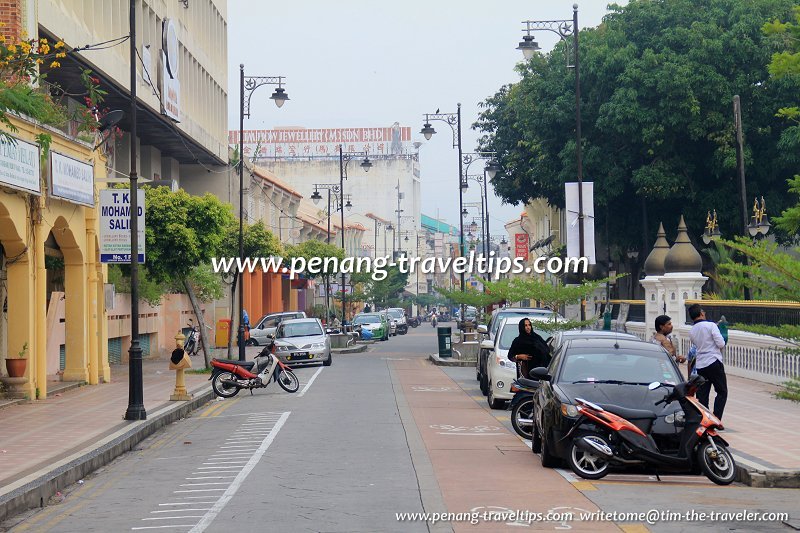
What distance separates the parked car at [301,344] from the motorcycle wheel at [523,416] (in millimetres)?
21391

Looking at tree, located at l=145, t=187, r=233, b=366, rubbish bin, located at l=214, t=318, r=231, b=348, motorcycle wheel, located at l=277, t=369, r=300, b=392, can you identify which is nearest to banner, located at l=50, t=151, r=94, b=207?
tree, located at l=145, t=187, r=233, b=366

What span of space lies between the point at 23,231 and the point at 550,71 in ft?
101

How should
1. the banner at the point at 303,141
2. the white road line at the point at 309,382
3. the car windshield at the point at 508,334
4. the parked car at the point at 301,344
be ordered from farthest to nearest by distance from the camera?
the banner at the point at 303,141
the parked car at the point at 301,344
the white road line at the point at 309,382
the car windshield at the point at 508,334

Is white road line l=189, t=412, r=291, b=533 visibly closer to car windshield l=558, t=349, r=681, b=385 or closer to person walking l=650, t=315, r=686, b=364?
car windshield l=558, t=349, r=681, b=385

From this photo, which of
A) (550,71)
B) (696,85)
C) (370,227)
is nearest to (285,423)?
(696,85)

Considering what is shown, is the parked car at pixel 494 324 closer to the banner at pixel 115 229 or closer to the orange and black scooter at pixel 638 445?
the banner at pixel 115 229

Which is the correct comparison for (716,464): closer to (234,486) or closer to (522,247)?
(234,486)

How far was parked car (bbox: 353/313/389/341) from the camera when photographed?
66.6m

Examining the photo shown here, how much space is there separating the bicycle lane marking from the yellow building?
26.8ft

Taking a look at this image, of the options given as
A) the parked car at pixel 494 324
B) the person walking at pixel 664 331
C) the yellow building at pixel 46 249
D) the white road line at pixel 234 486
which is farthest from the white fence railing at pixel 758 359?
the yellow building at pixel 46 249

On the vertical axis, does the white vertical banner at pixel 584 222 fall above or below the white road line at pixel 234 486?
above

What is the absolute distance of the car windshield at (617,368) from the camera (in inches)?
547

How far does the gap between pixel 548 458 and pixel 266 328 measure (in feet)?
136

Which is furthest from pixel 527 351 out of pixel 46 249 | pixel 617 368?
pixel 46 249
